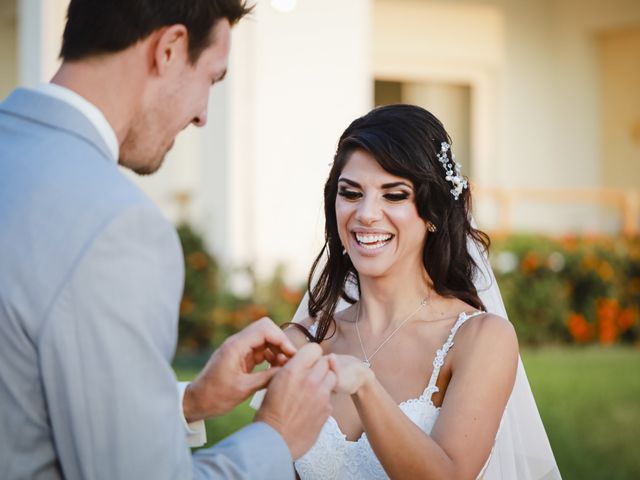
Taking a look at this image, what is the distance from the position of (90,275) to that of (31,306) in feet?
0.42

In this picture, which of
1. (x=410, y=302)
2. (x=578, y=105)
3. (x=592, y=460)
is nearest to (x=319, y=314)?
(x=410, y=302)

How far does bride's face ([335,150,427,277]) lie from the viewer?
3.56m

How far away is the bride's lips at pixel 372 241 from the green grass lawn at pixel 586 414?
3.44 meters

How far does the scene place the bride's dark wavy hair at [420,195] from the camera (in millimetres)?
3578

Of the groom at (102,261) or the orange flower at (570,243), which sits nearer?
the groom at (102,261)

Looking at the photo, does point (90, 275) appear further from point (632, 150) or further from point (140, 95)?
point (632, 150)

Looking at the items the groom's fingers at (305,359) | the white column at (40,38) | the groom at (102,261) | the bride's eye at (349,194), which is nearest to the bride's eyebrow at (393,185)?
the bride's eye at (349,194)

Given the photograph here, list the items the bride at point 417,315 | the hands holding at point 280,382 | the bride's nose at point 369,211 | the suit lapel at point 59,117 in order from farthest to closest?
the bride's nose at point 369,211, the bride at point 417,315, the hands holding at point 280,382, the suit lapel at point 59,117

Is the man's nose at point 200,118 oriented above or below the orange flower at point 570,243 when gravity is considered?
above

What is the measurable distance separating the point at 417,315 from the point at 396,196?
440mm

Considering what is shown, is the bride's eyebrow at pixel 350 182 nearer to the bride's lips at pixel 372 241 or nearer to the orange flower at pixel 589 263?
the bride's lips at pixel 372 241

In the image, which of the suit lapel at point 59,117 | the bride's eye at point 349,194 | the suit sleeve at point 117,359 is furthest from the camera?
the bride's eye at point 349,194

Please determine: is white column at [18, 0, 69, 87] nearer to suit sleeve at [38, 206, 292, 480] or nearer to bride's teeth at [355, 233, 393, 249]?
bride's teeth at [355, 233, 393, 249]

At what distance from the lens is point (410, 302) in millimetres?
3713
